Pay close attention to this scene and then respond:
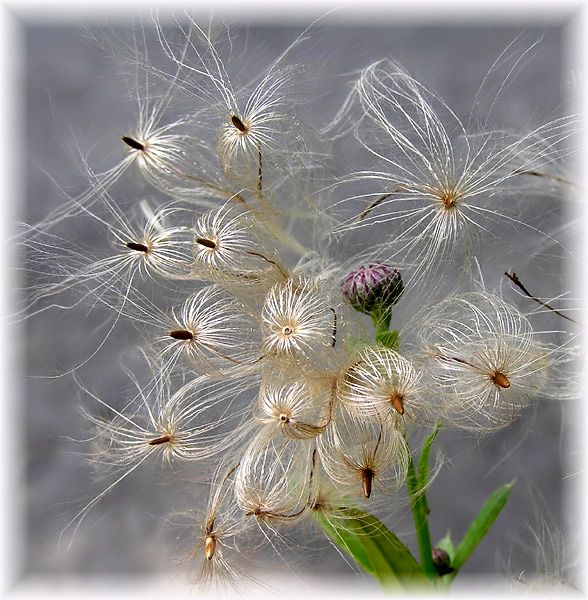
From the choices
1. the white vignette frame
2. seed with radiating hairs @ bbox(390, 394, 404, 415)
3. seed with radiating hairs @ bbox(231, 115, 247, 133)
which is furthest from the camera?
the white vignette frame

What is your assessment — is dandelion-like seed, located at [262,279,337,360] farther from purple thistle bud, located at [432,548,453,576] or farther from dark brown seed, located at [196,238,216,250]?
purple thistle bud, located at [432,548,453,576]

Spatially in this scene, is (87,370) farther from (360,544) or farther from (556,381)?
(556,381)

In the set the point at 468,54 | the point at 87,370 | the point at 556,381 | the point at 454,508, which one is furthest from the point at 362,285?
the point at 454,508

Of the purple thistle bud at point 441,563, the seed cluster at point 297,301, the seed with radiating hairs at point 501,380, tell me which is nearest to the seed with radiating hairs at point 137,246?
the seed cluster at point 297,301

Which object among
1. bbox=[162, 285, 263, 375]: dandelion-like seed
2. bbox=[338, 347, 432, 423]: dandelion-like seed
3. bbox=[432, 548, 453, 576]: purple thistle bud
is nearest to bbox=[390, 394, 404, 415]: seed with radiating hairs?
bbox=[338, 347, 432, 423]: dandelion-like seed

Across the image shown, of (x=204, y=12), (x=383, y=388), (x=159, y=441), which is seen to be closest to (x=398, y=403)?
(x=383, y=388)
